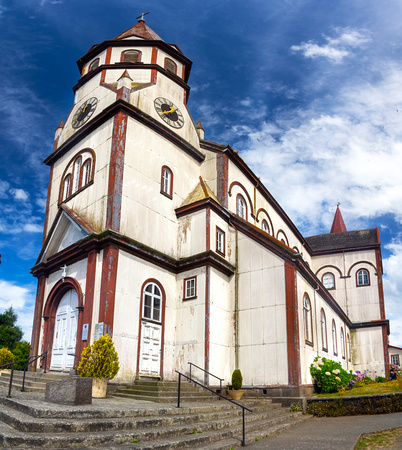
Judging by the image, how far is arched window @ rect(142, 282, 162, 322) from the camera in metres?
17.5

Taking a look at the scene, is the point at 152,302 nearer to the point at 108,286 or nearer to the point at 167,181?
the point at 108,286

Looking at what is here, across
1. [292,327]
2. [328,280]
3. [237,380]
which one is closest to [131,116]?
[292,327]

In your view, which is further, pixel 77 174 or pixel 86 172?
pixel 77 174

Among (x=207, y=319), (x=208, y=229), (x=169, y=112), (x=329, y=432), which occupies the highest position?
(x=169, y=112)

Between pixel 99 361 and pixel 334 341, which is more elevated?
pixel 334 341

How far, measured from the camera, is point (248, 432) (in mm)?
11383

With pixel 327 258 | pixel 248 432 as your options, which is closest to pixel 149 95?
pixel 248 432

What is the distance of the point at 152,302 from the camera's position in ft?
58.7

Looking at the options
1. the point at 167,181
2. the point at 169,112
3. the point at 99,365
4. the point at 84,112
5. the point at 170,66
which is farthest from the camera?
the point at 170,66

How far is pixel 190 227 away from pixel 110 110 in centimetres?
619

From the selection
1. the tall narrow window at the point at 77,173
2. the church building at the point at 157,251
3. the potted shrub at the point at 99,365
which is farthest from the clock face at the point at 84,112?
the potted shrub at the point at 99,365

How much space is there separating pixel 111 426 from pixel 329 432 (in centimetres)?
598

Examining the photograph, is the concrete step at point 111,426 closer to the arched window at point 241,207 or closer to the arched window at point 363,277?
the arched window at point 241,207

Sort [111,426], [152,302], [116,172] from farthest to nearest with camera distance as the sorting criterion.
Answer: [152,302], [116,172], [111,426]
